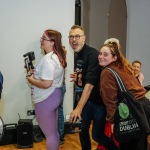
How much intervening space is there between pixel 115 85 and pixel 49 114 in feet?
1.94

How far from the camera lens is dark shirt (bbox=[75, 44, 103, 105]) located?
2.16 metres

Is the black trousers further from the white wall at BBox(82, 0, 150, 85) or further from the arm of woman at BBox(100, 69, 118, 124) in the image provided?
the white wall at BBox(82, 0, 150, 85)

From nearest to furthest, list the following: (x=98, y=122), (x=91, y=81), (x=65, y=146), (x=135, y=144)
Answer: (x=135, y=144), (x=91, y=81), (x=98, y=122), (x=65, y=146)

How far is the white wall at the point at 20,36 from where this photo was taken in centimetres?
329

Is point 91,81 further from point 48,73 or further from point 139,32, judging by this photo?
point 139,32

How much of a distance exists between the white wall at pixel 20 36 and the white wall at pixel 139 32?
1.38 meters

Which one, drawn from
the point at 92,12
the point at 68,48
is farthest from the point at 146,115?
the point at 92,12

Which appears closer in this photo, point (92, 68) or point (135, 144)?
point (135, 144)

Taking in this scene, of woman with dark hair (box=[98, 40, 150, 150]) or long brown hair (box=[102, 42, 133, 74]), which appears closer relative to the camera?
woman with dark hair (box=[98, 40, 150, 150])

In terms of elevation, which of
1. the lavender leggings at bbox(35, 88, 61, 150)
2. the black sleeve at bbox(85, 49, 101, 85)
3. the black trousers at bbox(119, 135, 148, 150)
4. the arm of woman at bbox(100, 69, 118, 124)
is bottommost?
the black trousers at bbox(119, 135, 148, 150)

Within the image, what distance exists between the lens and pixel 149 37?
181 inches

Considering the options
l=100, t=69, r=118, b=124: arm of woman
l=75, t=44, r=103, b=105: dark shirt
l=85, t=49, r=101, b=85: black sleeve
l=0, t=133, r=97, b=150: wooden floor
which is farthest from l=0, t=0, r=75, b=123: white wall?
l=100, t=69, r=118, b=124: arm of woman

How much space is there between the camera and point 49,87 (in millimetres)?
2182

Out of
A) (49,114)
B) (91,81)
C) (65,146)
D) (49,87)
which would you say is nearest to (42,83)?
(49,87)
